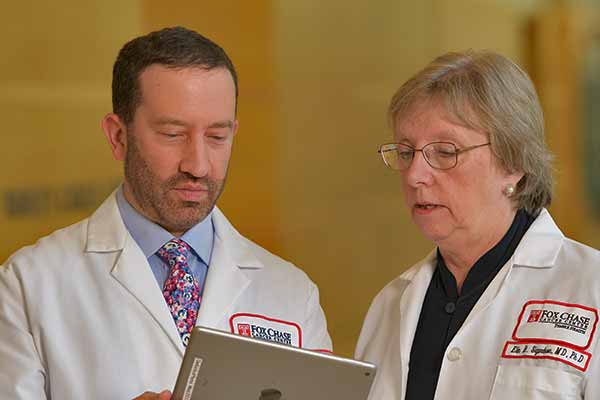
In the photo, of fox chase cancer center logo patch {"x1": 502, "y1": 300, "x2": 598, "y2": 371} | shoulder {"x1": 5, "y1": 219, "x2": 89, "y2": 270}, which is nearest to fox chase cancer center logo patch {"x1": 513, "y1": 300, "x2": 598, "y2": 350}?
fox chase cancer center logo patch {"x1": 502, "y1": 300, "x2": 598, "y2": 371}

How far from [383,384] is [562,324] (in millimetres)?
439

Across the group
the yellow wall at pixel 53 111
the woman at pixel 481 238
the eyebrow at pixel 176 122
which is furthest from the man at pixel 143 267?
the yellow wall at pixel 53 111

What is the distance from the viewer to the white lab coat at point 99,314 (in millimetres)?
2002

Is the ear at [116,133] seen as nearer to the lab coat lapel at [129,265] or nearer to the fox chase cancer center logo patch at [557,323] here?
the lab coat lapel at [129,265]

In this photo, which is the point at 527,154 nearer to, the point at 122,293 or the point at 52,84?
the point at 122,293

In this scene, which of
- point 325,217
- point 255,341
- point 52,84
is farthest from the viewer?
point 325,217

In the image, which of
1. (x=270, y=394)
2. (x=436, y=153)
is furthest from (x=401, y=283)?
(x=270, y=394)

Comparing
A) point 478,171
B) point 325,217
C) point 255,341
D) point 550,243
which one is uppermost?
point 478,171

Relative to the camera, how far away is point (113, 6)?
3736 millimetres

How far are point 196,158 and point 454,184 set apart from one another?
56 centimetres

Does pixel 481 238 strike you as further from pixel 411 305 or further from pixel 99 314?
pixel 99 314

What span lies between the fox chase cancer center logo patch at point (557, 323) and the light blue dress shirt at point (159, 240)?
71 cm

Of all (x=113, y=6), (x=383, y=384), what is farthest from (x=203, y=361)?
(x=113, y=6)

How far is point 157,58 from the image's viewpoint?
211 centimetres
